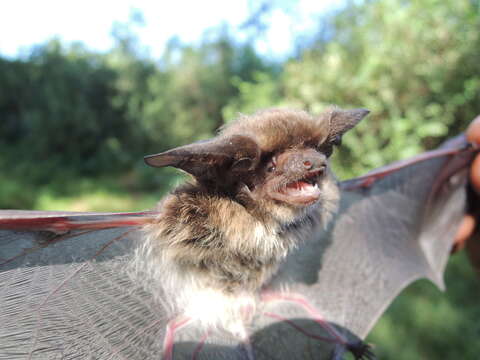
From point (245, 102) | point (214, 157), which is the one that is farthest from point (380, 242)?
point (245, 102)

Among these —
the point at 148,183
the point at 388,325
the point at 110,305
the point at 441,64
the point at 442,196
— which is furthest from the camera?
the point at 148,183

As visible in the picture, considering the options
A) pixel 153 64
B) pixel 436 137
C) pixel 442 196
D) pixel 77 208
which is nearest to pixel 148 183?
pixel 77 208

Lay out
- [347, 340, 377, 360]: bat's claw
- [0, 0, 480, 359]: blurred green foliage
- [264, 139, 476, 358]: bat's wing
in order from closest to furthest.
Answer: [347, 340, 377, 360]: bat's claw < [264, 139, 476, 358]: bat's wing < [0, 0, 480, 359]: blurred green foliage

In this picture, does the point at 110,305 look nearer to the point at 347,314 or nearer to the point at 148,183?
the point at 347,314

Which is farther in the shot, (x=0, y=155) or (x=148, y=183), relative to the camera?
(x=0, y=155)

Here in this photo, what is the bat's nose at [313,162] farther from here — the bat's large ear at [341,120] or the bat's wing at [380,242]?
the bat's wing at [380,242]

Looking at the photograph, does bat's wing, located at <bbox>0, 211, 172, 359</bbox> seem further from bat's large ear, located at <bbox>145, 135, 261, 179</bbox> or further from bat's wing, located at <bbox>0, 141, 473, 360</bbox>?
bat's large ear, located at <bbox>145, 135, 261, 179</bbox>

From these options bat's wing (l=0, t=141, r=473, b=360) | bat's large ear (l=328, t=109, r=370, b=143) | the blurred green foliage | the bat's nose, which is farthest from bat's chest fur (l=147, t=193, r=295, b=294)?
the blurred green foliage
